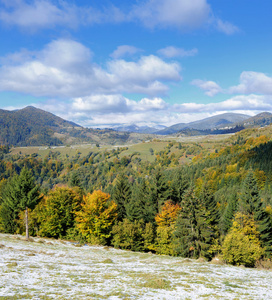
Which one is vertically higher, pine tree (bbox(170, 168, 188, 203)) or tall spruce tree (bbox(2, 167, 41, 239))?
tall spruce tree (bbox(2, 167, 41, 239))

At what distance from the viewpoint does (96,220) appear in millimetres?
49156

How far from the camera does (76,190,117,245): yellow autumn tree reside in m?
48.8

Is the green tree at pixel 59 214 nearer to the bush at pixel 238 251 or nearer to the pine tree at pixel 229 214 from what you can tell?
→ the bush at pixel 238 251

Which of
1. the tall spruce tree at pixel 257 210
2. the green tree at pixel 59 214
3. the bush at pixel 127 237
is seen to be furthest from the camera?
the green tree at pixel 59 214

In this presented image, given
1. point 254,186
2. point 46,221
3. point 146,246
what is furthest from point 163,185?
point 46,221

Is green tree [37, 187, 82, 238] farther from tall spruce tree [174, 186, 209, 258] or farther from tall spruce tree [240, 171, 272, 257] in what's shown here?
tall spruce tree [240, 171, 272, 257]

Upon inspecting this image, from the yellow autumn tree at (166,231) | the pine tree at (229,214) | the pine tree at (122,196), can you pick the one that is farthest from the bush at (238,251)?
the pine tree at (229,214)

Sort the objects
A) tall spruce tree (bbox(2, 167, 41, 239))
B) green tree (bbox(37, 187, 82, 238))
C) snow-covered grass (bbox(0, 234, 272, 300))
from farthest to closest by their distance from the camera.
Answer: green tree (bbox(37, 187, 82, 238)) → tall spruce tree (bbox(2, 167, 41, 239)) → snow-covered grass (bbox(0, 234, 272, 300))

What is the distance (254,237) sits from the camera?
4700cm

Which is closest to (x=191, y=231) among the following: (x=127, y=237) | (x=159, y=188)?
(x=127, y=237)

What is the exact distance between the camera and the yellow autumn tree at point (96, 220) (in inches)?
1921

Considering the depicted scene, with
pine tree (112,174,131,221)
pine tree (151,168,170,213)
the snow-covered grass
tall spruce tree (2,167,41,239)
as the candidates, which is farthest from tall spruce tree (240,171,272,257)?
tall spruce tree (2,167,41,239)

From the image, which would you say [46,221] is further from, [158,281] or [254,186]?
[254,186]

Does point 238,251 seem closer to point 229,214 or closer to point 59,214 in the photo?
point 229,214
